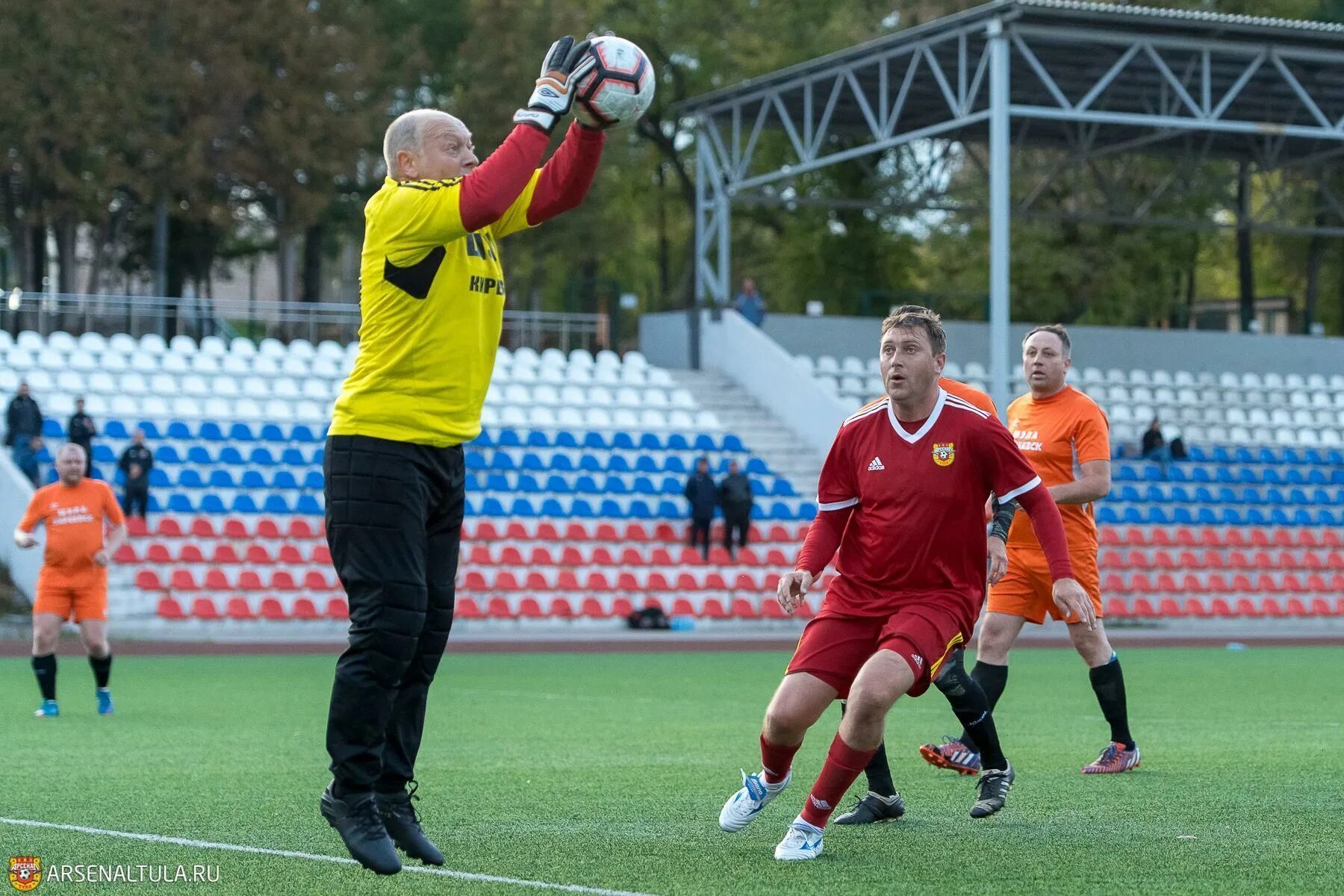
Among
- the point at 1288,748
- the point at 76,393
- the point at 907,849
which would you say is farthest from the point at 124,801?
the point at 76,393

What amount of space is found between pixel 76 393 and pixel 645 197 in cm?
2111

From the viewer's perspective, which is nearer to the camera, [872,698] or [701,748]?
[872,698]

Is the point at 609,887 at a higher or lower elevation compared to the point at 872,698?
lower

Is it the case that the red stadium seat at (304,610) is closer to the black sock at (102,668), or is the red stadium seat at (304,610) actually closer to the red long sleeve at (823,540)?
the black sock at (102,668)

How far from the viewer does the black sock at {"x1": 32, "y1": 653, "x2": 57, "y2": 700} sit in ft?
37.7

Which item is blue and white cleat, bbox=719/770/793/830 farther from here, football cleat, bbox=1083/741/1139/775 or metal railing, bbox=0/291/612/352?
metal railing, bbox=0/291/612/352

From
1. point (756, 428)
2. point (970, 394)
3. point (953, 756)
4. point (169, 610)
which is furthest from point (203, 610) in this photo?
point (970, 394)

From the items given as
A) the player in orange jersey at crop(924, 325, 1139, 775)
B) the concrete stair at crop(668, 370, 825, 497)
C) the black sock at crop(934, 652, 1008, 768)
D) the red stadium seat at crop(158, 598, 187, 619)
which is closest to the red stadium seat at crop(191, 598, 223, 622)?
the red stadium seat at crop(158, 598, 187, 619)

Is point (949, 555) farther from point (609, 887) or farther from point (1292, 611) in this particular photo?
point (1292, 611)

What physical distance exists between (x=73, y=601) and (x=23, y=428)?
9909mm

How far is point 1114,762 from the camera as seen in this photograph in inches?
323

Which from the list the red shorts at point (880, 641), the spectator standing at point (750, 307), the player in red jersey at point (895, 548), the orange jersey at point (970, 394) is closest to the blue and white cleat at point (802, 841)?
the player in red jersey at point (895, 548)

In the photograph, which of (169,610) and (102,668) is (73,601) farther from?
(169,610)

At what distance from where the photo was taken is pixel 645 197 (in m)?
41.9
